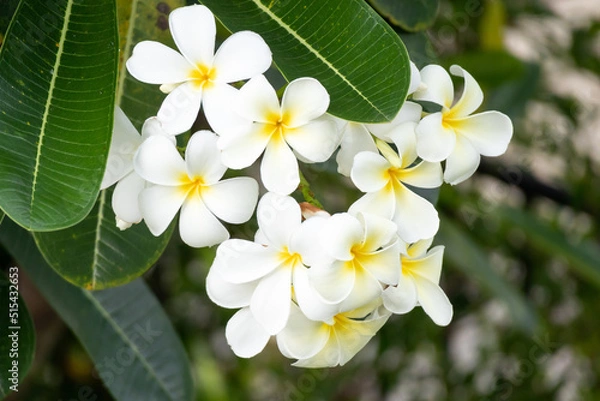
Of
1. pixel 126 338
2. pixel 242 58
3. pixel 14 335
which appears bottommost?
pixel 126 338

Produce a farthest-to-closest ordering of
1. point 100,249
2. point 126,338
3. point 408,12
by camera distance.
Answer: point 126,338, point 408,12, point 100,249

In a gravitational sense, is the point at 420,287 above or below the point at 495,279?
above

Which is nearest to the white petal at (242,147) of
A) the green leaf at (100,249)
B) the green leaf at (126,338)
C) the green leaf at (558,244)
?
the green leaf at (100,249)

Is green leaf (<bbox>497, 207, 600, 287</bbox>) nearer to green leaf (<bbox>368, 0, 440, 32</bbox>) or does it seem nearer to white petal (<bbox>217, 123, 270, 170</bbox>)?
green leaf (<bbox>368, 0, 440, 32</bbox>)

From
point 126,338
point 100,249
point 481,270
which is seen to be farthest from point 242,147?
point 481,270

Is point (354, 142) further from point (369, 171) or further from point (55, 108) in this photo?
point (55, 108)

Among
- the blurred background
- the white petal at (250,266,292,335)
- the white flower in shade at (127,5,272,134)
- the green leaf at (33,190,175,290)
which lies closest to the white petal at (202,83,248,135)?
the white flower in shade at (127,5,272,134)

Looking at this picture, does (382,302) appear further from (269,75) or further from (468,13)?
(468,13)
